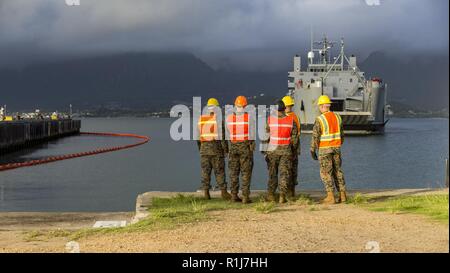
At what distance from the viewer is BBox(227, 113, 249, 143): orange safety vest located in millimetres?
10367

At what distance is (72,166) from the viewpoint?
40.5 meters

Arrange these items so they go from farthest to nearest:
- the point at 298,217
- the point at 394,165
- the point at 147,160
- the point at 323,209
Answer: the point at 147,160, the point at 394,165, the point at 323,209, the point at 298,217

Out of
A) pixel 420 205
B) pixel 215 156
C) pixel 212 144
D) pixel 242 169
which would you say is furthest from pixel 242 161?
pixel 420 205

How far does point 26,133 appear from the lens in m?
54.8

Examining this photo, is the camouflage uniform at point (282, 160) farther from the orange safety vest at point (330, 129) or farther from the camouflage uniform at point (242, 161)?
the orange safety vest at point (330, 129)

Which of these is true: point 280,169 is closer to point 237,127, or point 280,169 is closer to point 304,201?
point 304,201

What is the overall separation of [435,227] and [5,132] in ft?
141

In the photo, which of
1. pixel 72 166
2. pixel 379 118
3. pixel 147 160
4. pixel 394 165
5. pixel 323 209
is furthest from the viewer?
pixel 379 118

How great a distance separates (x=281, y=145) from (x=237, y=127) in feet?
2.78

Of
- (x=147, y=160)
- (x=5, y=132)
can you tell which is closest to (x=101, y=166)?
(x=147, y=160)

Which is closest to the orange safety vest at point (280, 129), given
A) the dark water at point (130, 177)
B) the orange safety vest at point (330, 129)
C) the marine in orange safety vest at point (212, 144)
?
the orange safety vest at point (330, 129)

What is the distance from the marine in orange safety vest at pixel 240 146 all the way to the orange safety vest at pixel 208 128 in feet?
0.88

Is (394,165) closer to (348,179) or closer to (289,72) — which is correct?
(348,179)

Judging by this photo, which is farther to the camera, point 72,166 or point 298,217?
point 72,166
